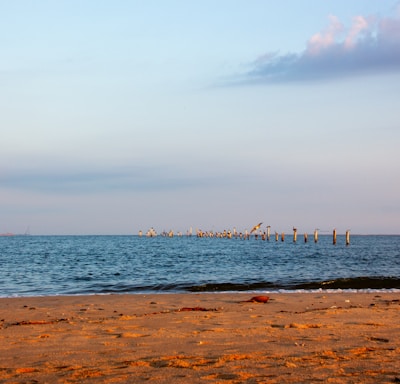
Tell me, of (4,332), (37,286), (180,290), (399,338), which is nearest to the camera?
(399,338)

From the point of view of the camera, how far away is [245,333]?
1099cm

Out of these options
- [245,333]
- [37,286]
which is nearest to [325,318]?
[245,333]

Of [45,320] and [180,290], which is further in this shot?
[180,290]

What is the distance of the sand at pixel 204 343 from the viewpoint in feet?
24.3

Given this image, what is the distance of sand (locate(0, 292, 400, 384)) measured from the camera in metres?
7.42

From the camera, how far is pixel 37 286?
93.7ft

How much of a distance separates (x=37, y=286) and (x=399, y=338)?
22.1m

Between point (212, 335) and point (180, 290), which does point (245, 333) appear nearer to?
point (212, 335)

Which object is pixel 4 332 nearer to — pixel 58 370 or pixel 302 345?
pixel 58 370

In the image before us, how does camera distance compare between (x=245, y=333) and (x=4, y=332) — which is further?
(x=4, y=332)

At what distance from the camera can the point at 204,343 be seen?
32.6 ft

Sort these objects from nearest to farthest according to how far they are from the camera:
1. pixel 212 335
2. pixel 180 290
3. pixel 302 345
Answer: pixel 302 345, pixel 212 335, pixel 180 290

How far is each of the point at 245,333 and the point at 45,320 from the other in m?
5.61

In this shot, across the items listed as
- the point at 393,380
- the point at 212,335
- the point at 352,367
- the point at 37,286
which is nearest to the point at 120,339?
the point at 212,335
